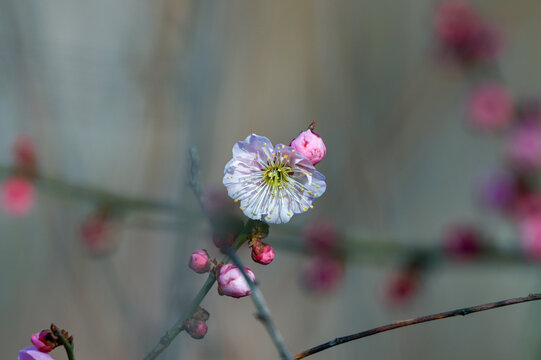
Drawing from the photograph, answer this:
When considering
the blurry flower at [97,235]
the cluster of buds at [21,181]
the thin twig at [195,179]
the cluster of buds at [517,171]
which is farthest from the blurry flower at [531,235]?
the cluster of buds at [21,181]

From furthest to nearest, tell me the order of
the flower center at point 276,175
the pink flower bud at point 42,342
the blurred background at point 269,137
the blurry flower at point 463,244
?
the blurred background at point 269,137, the blurry flower at point 463,244, the flower center at point 276,175, the pink flower bud at point 42,342

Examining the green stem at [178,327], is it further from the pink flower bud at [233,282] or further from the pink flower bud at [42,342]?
the pink flower bud at [42,342]

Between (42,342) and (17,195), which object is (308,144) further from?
(17,195)

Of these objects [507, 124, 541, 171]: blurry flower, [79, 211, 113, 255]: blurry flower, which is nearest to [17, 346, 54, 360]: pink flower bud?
[79, 211, 113, 255]: blurry flower

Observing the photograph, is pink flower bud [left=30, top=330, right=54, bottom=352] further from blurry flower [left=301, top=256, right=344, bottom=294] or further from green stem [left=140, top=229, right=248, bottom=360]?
blurry flower [left=301, top=256, right=344, bottom=294]

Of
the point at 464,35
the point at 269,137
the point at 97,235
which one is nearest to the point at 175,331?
the point at 97,235

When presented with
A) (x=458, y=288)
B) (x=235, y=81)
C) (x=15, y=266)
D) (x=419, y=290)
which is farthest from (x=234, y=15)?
(x=458, y=288)
